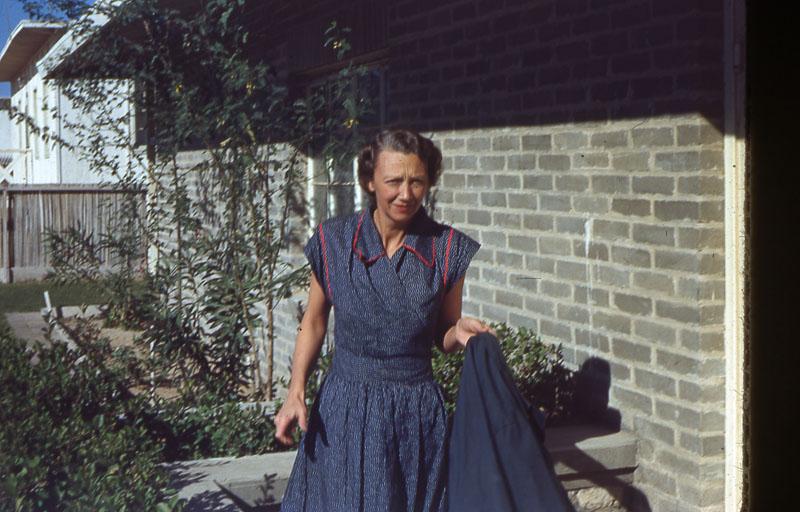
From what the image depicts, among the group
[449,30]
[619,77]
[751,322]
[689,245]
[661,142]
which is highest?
[449,30]

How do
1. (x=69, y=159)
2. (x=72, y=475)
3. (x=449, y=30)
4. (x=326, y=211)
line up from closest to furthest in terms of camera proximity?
1. (x=72, y=475)
2. (x=449, y=30)
3. (x=326, y=211)
4. (x=69, y=159)

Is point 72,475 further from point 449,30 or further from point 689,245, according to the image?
point 449,30

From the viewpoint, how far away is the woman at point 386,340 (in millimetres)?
3215

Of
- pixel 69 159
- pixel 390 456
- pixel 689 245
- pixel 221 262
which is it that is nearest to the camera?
pixel 390 456

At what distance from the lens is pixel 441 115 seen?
6.04 metres

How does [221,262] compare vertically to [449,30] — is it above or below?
below

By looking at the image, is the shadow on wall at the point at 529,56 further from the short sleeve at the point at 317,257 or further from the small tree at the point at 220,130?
the short sleeve at the point at 317,257

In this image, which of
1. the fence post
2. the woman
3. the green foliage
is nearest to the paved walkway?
the fence post

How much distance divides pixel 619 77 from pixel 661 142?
16.8 inches

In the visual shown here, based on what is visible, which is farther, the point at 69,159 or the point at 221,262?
the point at 69,159

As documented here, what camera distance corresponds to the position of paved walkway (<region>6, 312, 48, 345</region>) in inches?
413

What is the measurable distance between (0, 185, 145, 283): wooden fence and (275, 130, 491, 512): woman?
47.1ft

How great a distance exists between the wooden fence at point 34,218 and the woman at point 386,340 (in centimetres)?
1435

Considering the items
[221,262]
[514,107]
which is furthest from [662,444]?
[221,262]
